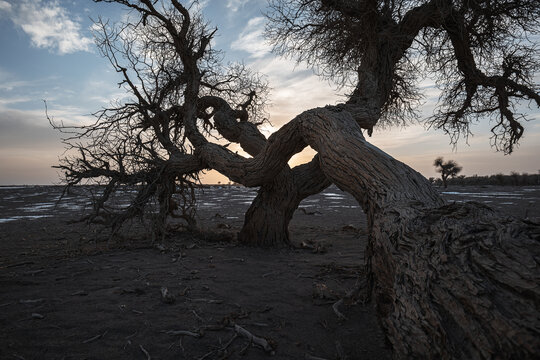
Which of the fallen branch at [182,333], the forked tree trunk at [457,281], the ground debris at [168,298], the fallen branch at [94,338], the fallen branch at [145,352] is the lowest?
the fallen branch at [145,352]

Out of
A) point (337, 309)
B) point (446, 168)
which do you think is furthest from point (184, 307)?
point (446, 168)

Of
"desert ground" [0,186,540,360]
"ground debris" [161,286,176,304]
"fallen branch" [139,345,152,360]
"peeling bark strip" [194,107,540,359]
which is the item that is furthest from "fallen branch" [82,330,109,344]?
"peeling bark strip" [194,107,540,359]

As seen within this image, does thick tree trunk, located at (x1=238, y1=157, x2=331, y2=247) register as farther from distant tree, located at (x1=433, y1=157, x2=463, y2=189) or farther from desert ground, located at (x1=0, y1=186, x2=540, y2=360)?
distant tree, located at (x1=433, y1=157, x2=463, y2=189)

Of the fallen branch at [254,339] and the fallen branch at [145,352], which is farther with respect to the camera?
the fallen branch at [254,339]

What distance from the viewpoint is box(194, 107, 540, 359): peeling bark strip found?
1271 mm

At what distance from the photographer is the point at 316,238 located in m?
7.67

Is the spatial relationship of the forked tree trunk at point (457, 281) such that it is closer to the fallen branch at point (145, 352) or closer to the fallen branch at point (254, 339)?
the fallen branch at point (254, 339)

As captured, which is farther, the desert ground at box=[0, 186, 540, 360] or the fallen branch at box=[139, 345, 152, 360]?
the desert ground at box=[0, 186, 540, 360]

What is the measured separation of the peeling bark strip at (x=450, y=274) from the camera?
1.27 m

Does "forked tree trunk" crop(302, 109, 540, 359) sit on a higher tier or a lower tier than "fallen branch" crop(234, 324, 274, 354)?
higher

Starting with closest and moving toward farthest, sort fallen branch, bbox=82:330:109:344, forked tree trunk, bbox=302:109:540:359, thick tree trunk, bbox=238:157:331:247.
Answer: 1. forked tree trunk, bbox=302:109:540:359
2. fallen branch, bbox=82:330:109:344
3. thick tree trunk, bbox=238:157:331:247

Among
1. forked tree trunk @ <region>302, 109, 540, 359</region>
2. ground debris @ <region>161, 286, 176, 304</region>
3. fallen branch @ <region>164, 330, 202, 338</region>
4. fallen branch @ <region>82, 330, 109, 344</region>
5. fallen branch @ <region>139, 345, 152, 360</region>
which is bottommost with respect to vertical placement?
fallen branch @ <region>139, 345, 152, 360</region>

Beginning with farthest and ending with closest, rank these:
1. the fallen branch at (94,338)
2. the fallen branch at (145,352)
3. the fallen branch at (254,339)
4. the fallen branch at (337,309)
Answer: the fallen branch at (337,309)
the fallen branch at (94,338)
the fallen branch at (254,339)
the fallen branch at (145,352)

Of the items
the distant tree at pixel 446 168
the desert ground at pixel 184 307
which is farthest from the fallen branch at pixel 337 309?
the distant tree at pixel 446 168
